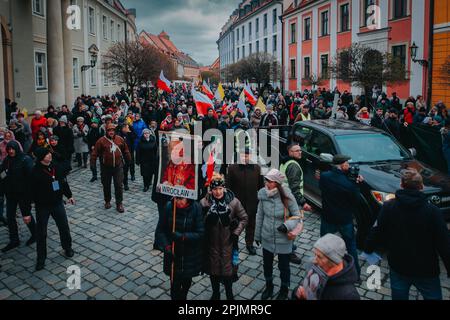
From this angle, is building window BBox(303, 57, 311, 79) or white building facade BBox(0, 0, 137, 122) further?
building window BBox(303, 57, 311, 79)

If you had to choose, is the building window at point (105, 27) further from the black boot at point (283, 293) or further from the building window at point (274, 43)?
the black boot at point (283, 293)

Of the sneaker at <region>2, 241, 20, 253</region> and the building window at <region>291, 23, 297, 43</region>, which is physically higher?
the building window at <region>291, 23, 297, 43</region>

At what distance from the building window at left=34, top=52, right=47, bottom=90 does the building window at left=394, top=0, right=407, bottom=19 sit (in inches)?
854

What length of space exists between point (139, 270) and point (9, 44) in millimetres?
17008

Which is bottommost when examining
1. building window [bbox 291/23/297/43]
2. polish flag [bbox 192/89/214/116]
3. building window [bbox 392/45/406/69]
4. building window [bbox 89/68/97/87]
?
polish flag [bbox 192/89/214/116]

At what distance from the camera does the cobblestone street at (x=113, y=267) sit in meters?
5.50

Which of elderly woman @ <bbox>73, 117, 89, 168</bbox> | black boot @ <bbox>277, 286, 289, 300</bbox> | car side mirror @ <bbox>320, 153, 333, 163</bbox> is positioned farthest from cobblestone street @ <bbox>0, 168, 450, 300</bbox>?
→ elderly woman @ <bbox>73, 117, 89, 168</bbox>

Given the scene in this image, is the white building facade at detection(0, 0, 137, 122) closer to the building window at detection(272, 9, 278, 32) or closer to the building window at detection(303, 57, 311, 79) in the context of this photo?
the building window at detection(303, 57, 311, 79)

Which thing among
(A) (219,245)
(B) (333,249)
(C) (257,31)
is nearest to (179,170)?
(A) (219,245)

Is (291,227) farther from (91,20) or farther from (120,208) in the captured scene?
(91,20)

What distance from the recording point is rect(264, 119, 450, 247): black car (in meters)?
6.50

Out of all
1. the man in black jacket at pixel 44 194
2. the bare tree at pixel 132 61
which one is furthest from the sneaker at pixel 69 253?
the bare tree at pixel 132 61

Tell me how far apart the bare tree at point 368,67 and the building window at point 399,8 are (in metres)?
7.18

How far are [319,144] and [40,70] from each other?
19023 mm
